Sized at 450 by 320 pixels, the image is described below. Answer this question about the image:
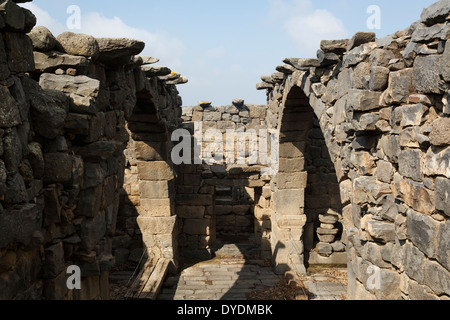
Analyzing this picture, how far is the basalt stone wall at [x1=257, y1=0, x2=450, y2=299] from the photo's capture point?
10.5ft

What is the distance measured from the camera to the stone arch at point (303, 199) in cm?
945

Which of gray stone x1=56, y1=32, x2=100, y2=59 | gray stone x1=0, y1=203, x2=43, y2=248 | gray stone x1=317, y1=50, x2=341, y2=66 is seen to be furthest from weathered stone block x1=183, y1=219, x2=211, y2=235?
gray stone x1=0, y1=203, x2=43, y2=248

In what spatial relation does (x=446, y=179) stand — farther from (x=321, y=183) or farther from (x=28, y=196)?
(x=321, y=183)

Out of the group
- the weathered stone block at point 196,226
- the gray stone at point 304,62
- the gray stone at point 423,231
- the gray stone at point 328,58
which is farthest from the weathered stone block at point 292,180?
the gray stone at point 423,231

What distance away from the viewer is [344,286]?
8.98m

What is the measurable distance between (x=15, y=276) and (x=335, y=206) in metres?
8.60

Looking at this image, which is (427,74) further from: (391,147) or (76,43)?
(76,43)

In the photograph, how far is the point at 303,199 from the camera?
988 cm

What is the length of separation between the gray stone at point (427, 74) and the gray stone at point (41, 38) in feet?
10.5

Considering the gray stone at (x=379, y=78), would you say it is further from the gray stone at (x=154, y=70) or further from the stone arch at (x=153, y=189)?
the stone arch at (x=153, y=189)

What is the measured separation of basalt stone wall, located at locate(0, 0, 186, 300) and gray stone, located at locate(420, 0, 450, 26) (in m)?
2.80

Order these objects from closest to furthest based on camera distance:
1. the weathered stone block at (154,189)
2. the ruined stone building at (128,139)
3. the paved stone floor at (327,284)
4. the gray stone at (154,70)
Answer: the ruined stone building at (128,139) → the gray stone at (154,70) → the paved stone floor at (327,284) → the weathered stone block at (154,189)

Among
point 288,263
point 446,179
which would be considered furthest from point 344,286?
point 446,179

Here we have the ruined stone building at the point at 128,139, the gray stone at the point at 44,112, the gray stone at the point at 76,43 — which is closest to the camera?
the ruined stone building at the point at 128,139
